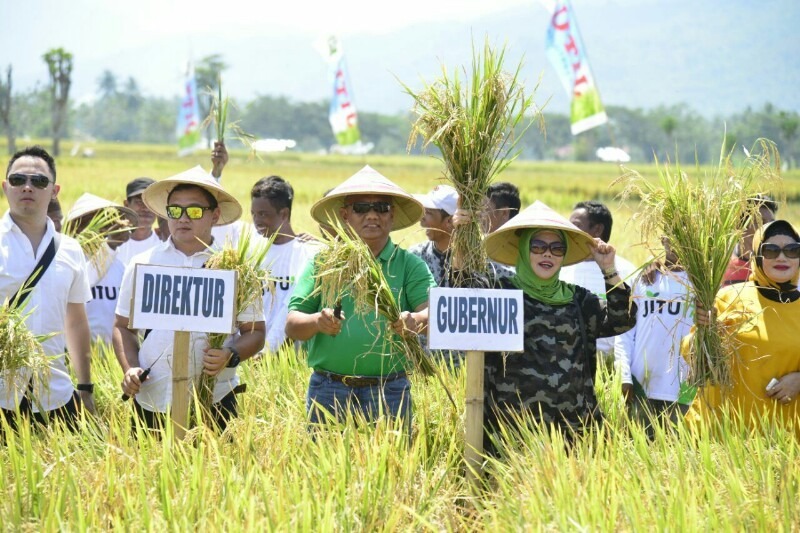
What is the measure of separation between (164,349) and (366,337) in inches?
39.8

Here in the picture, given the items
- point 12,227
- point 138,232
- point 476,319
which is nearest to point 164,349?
point 12,227

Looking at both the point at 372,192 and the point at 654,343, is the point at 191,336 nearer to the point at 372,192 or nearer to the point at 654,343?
the point at 372,192

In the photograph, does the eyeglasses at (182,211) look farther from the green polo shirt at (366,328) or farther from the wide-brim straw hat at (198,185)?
the green polo shirt at (366,328)

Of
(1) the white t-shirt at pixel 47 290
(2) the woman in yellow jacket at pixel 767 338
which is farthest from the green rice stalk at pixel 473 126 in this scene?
(1) the white t-shirt at pixel 47 290

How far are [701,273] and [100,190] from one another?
19810 mm

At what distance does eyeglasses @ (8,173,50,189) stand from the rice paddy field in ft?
3.84

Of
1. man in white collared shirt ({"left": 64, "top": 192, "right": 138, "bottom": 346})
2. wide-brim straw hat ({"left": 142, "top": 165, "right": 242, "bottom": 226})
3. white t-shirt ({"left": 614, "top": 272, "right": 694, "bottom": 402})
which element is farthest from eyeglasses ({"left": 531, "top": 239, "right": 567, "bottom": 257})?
man in white collared shirt ({"left": 64, "top": 192, "right": 138, "bottom": 346})

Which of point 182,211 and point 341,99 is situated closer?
point 182,211

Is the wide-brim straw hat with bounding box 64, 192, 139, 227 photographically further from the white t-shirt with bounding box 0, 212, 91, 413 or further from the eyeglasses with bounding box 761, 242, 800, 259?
the eyeglasses with bounding box 761, 242, 800, 259

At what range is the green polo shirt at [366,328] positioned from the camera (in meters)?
4.01

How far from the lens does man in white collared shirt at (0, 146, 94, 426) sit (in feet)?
14.3

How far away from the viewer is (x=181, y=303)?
3857 mm

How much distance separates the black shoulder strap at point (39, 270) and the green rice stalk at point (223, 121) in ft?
5.15

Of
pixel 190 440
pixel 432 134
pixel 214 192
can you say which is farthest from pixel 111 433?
pixel 432 134
